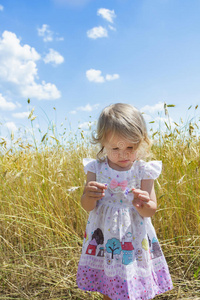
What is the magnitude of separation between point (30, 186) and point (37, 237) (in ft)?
1.31

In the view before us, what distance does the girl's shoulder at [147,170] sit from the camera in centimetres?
115

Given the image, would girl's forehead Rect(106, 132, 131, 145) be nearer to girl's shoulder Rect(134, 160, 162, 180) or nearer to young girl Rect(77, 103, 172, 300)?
young girl Rect(77, 103, 172, 300)

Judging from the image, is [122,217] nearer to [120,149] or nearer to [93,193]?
[93,193]

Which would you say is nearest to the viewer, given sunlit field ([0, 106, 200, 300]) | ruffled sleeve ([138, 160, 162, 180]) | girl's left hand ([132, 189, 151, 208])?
girl's left hand ([132, 189, 151, 208])

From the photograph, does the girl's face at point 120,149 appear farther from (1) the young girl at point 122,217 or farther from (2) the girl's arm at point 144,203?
(2) the girl's arm at point 144,203

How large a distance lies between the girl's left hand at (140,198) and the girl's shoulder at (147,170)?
0.11 m

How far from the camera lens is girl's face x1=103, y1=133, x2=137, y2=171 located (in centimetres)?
106

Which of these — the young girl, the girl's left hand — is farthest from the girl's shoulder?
the girl's left hand

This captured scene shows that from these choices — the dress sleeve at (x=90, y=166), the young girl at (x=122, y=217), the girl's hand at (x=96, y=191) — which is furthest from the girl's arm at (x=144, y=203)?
the dress sleeve at (x=90, y=166)

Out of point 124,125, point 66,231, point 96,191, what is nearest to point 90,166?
point 96,191

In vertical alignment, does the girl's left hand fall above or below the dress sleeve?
below

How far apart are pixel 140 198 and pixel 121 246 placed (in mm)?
221

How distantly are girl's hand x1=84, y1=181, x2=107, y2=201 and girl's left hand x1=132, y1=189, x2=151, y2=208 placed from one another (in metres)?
0.13

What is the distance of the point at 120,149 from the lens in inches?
42.4
